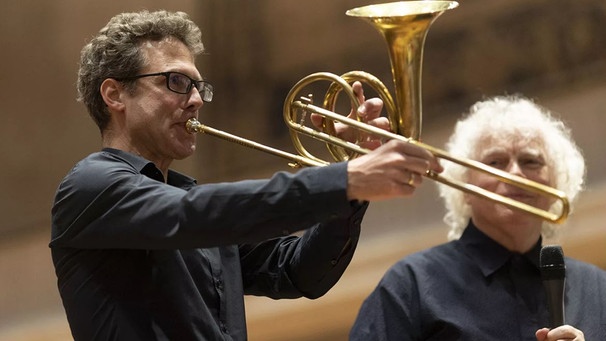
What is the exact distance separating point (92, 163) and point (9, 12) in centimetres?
288

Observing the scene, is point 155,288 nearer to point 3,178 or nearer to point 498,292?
point 498,292

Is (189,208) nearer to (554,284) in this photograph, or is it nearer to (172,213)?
(172,213)

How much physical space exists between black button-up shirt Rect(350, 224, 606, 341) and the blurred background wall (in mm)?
1220

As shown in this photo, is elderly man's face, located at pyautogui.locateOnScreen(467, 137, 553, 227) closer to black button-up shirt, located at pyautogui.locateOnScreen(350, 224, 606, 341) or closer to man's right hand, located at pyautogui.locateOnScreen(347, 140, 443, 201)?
black button-up shirt, located at pyautogui.locateOnScreen(350, 224, 606, 341)

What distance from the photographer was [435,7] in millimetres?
2459

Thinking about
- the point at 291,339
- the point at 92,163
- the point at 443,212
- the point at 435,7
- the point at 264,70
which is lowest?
the point at 291,339

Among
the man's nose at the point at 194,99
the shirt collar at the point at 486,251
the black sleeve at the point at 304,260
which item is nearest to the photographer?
the black sleeve at the point at 304,260

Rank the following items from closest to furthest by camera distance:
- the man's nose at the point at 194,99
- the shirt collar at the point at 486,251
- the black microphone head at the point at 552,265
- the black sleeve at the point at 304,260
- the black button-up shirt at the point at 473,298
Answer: the black sleeve at the point at 304,260
the man's nose at the point at 194,99
the black microphone head at the point at 552,265
the black button-up shirt at the point at 473,298
the shirt collar at the point at 486,251

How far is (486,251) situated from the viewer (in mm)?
3475

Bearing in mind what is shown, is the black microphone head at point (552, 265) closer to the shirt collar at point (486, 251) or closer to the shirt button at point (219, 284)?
the shirt collar at point (486, 251)

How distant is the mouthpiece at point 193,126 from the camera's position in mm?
2753

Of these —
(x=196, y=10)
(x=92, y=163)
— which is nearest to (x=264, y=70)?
(x=196, y=10)

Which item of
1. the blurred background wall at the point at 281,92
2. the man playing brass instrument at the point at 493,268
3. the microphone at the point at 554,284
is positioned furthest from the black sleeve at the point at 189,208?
the blurred background wall at the point at 281,92

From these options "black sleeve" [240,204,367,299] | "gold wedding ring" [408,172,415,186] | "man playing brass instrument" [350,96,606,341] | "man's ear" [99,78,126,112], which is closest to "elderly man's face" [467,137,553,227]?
"man playing brass instrument" [350,96,606,341]
